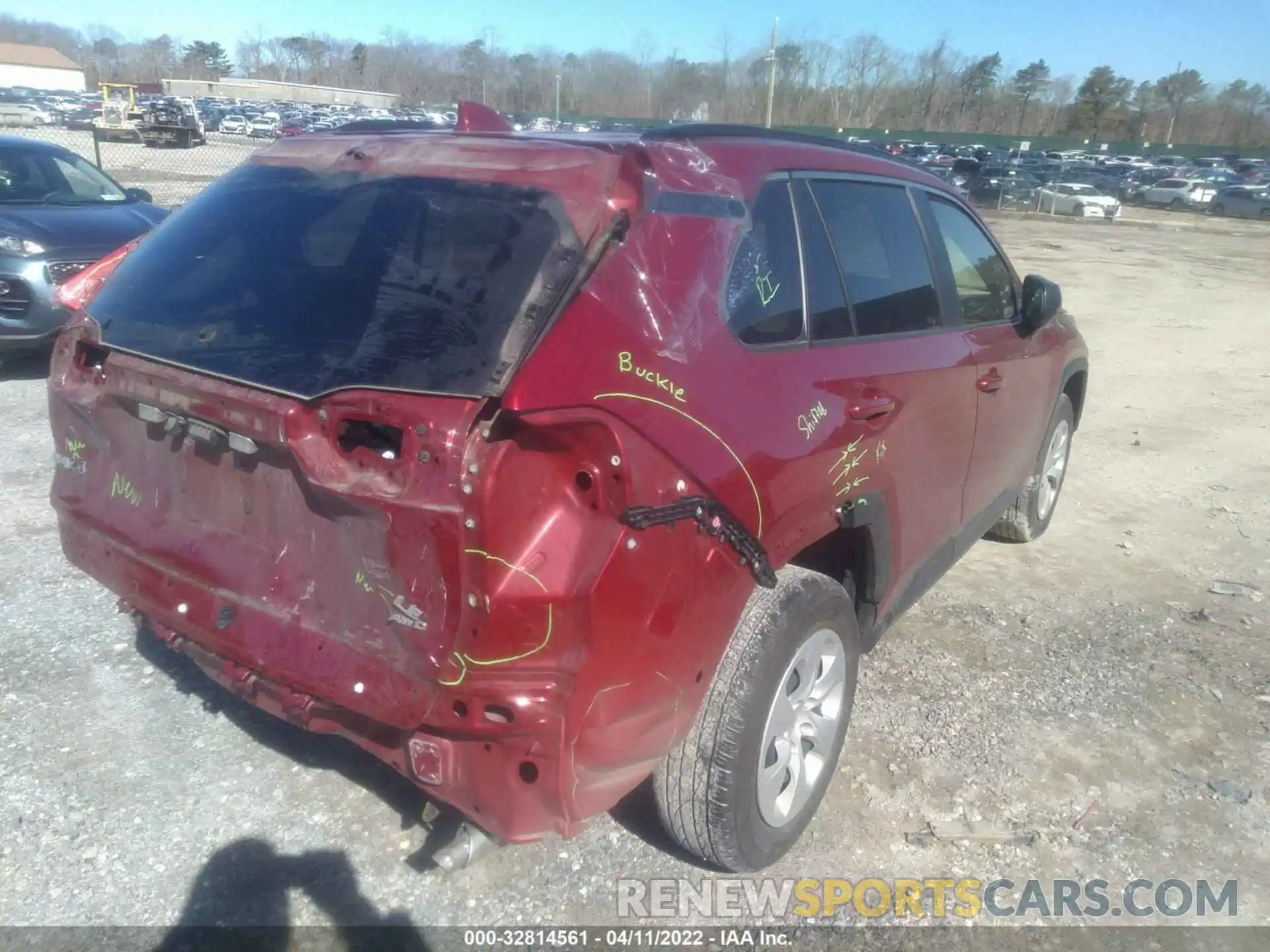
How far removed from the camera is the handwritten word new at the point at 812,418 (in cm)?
253

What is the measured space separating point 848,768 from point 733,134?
2.08 m

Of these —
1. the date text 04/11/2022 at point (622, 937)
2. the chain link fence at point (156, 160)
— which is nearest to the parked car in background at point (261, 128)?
the chain link fence at point (156, 160)

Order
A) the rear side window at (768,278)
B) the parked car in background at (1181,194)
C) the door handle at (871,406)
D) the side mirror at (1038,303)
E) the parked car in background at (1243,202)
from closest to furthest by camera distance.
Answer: the rear side window at (768,278) → the door handle at (871,406) → the side mirror at (1038,303) → the parked car in background at (1243,202) → the parked car in background at (1181,194)

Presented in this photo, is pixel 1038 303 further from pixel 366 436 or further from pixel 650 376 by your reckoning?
pixel 366 436

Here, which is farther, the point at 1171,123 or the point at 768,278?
the point at 1171,123

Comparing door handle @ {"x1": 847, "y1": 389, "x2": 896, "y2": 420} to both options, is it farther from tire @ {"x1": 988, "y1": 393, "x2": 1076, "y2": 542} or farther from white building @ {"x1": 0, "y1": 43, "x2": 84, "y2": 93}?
white building @ {"x1": 0, "y1": 43, "x2": 84, "y2": 93}

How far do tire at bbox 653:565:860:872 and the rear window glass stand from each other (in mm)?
1008

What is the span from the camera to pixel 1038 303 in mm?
4035

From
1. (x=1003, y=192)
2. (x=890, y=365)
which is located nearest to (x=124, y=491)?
(x=890, y=365)

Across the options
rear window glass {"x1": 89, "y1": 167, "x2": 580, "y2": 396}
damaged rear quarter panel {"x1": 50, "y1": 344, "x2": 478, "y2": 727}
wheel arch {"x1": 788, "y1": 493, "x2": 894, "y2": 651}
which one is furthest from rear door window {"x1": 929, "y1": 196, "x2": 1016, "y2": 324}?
damaged rear quarter panel {"x1": 50, "y1": 344, "x2": 478, "y2": 727}

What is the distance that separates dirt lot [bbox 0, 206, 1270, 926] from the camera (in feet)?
8.84

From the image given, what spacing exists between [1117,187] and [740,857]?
46238 millimetres

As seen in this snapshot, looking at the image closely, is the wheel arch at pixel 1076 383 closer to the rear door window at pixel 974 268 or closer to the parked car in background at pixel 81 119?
A: the rear door window at pixel 974 268

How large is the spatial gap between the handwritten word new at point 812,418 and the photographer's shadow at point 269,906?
166 cm
